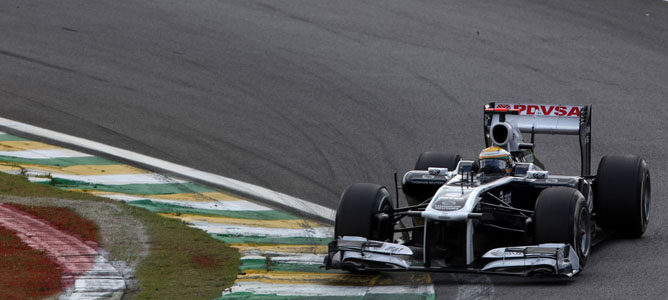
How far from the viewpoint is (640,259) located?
10156 mm

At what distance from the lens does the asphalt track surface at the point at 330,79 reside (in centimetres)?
1443

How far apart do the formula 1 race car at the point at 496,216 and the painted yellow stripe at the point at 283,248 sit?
84cm

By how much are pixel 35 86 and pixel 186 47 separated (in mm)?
3385

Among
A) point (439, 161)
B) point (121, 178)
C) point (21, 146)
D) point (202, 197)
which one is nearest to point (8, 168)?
point (21, 146)

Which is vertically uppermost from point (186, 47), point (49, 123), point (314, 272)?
point (186, 47)

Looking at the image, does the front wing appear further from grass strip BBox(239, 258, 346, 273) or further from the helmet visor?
the helmet visor

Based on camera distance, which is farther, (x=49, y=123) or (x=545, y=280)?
(x=49, y=123)

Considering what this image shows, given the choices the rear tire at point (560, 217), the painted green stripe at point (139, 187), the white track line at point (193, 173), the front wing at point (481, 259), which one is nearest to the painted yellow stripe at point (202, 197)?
the painted green stripe at point (139, 187)

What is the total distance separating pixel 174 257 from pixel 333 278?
5.11ft

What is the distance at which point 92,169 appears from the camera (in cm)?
1307

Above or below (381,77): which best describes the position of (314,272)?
below

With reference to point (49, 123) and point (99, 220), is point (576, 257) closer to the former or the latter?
point (99, 220)

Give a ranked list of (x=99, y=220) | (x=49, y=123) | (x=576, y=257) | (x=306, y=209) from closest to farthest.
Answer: (x=576, y=257)
(x=99, y=220)
(x=306, y=209)
(x=49, y=123)

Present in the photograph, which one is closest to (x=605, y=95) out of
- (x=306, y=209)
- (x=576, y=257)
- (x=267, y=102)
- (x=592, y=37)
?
(x=592, y=37)
